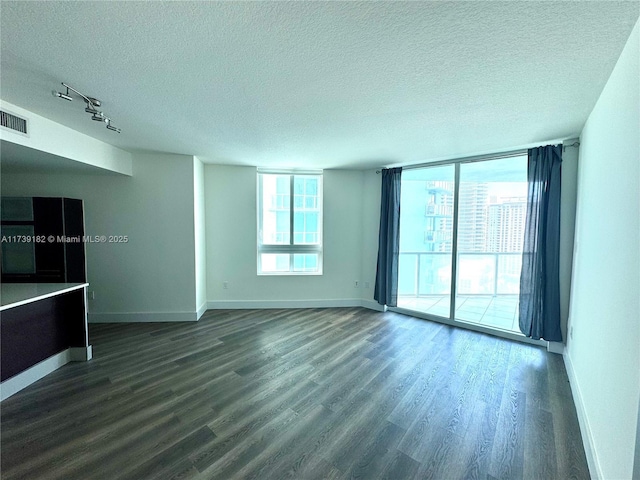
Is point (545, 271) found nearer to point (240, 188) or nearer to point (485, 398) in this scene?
point (485, 398)

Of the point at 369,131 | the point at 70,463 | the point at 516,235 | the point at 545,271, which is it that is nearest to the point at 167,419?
the point at 70,463

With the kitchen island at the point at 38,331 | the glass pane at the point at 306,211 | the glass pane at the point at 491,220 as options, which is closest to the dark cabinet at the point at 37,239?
the kitchen island at the point at 38,331

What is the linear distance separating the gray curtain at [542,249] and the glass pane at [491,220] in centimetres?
27

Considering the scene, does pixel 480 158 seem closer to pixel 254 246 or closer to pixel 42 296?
pixel 254 246

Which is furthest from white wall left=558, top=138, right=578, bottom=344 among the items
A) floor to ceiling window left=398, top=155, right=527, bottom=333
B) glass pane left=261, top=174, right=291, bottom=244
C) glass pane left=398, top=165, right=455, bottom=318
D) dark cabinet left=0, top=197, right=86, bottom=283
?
dark cabinet left=0, top=197, right=86, bottom=283

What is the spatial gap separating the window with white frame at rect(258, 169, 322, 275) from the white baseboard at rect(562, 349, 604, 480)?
10.9 feet

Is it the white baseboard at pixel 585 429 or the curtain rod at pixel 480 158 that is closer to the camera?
the white baseboard at pixel 585 429

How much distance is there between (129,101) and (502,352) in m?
4.43

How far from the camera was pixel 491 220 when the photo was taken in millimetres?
3854

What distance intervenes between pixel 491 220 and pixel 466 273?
1019 mm

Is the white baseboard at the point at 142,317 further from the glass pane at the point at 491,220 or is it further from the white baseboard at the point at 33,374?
the glass pane at the point at 491,220

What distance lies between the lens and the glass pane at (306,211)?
4547 millimetres

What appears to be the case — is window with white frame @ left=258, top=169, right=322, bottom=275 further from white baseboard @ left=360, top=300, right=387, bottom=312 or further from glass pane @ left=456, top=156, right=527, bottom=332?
glass pane @ left=456, top=156, right=527, bottom=332

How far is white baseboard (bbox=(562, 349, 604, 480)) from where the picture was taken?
143 centimetres
